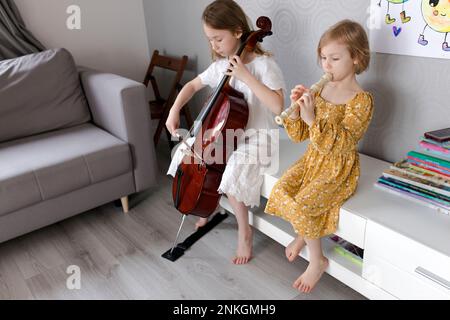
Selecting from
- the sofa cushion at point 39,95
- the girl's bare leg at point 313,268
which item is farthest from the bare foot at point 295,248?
the sofa cushion at point 39,95

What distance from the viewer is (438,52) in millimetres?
1233

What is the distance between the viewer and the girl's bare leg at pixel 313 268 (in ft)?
4.43

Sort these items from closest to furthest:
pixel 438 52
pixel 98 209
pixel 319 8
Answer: pixel 438 52, pixel 319 8, pixel 98 209

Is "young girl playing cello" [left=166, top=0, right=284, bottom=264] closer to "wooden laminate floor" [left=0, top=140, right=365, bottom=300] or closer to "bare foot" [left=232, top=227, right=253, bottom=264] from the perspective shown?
"bare foot" [left=232, top=227, right=253, bottom=264]

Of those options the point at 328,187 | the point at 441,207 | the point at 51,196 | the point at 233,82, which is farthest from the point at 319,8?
the point at 51,196

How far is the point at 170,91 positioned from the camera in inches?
99.3

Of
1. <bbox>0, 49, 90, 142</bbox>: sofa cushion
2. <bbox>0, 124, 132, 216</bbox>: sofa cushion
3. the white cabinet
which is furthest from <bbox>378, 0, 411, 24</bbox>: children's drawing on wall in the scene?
<bbox>0, 49, 90, 142</bbox>: sofa cushion

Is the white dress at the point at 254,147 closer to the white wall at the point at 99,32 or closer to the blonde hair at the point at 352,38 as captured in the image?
the blonde hair at the point at 352,38

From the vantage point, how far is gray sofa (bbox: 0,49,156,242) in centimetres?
171

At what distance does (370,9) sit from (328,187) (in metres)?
0.66

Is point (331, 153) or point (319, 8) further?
point (319, 8)

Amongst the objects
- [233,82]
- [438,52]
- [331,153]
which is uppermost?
[438,52]

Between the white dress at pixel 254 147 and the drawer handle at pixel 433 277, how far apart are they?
24.5 inches

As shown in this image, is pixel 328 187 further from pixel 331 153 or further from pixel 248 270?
pixel 248 270
